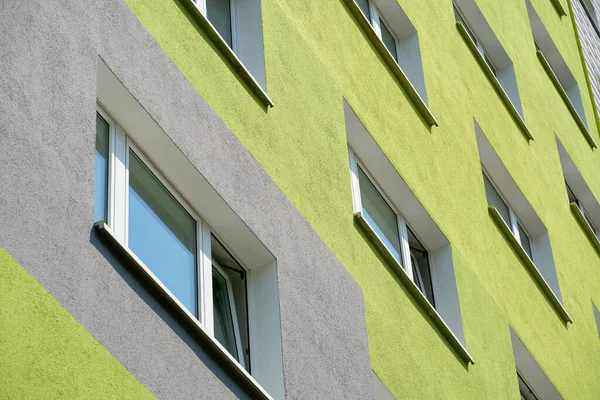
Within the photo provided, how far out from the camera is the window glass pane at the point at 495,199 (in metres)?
16.9

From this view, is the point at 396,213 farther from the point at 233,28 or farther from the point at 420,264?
the point at 233,28

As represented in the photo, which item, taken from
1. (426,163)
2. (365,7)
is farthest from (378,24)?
(426,163)

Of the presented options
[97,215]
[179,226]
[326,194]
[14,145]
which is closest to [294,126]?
[326,194]

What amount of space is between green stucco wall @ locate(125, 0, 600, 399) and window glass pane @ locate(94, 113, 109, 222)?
0.94m

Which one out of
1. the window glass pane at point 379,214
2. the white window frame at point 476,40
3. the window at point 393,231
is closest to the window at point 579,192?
the white window frame at point 476,40

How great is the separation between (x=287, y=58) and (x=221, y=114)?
1.67 m

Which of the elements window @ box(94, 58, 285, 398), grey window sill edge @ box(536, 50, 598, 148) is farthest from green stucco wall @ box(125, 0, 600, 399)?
grey window sill edge @ box(536, 50, 598, 148)

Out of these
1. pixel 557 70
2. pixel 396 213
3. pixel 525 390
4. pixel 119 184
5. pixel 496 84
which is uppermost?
pixel 119 184

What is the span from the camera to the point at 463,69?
54.9 ft

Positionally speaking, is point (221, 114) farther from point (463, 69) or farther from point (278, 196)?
point (463, 69)

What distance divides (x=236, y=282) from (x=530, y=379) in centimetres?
657

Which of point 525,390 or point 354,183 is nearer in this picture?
point 354,183

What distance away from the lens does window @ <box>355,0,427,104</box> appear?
15055 mm

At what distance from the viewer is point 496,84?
58.6ft
